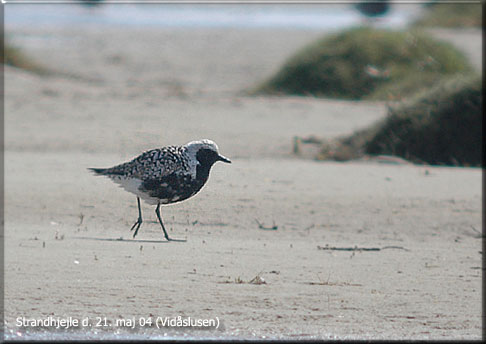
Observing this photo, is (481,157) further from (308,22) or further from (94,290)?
(308,22)

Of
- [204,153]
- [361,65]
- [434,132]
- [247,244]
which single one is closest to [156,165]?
[204,153]

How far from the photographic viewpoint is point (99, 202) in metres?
5.65

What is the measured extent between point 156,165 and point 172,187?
0.47 ft

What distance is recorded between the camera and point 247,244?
20.6 ft

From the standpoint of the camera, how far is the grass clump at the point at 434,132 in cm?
1069

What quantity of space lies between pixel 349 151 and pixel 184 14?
31.6 metres

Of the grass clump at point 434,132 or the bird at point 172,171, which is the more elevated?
the bird at point 172,171

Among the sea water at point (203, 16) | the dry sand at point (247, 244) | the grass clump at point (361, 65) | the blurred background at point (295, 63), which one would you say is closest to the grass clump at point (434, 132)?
the blurred background at point (295, 63)

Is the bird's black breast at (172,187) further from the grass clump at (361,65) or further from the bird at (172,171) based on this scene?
the grass clump at (361,65)

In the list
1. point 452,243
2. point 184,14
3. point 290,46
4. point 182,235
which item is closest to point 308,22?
point 184,14

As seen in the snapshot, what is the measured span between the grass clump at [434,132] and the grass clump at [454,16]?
58.6 ft

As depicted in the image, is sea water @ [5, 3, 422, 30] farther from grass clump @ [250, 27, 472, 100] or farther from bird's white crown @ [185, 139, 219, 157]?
bird's white crown @ [185, 139, 219, 157]

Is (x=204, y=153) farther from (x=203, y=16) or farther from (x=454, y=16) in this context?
(x=203, y=16)

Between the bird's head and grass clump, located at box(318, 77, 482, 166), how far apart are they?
6.85 meters
